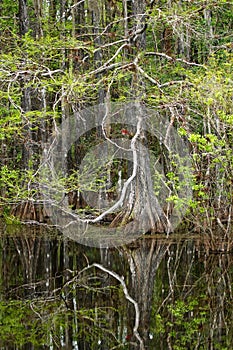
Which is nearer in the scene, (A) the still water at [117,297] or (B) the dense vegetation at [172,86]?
(A) the still water at [117,297]

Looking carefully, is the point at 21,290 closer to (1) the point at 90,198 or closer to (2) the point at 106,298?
(2) the point at 106,298

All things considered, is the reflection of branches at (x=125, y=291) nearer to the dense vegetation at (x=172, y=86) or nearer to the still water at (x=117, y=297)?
the still water at (x=117, y=297)

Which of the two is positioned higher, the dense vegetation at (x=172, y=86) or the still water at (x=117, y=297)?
the dense vegetation at (x=172, y=86)

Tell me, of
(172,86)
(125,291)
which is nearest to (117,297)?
(125,291)

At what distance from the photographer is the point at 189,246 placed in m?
10.1

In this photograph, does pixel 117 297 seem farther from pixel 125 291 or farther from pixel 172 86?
pixel 172 86

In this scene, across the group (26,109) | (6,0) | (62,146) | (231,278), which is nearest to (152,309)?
(231,278)

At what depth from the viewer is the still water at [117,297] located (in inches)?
212

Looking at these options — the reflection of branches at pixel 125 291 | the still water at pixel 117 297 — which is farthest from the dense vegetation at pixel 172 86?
the reflection of branches at pixel 125 291

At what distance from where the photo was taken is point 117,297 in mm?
6738

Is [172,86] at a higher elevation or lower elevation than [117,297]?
higher

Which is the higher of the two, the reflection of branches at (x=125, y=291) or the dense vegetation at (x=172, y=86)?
the dense vegetation at (x=172, y=86)

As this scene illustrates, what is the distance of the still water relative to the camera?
17.6ft

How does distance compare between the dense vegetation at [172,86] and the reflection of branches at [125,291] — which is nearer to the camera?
the reflection of branches at [125,291]
